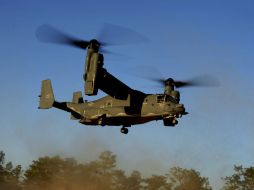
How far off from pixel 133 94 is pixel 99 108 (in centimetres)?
298

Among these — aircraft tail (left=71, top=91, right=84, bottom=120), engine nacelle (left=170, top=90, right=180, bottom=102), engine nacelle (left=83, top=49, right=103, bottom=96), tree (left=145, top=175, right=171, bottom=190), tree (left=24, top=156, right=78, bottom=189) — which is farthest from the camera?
tree (left=145, top=175, right=171, bottom=190)

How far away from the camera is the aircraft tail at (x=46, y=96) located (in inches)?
1374

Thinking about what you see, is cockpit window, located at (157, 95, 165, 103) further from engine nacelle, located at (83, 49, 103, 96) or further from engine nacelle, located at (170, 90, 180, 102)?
engine nacelle, located at (83, 49, 103, 96)

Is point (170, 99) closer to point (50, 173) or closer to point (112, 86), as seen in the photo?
point (112, 86)

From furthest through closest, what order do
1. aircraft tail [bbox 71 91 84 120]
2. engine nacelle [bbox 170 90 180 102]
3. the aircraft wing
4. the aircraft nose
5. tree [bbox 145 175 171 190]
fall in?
tree [bbox 145 175 171 190] → aircraft tail [bbox 71 91 84 120] → engine nacelle [bbox 170 90 180 102] → the aircraft nose → the aircraft wing

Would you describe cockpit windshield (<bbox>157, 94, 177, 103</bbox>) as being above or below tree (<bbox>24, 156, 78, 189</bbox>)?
below

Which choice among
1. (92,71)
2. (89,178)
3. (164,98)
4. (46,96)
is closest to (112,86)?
(92,71)

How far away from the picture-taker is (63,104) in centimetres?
3522

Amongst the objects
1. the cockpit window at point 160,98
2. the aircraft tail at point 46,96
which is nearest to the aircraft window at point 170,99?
the cockpit window at point 160,98

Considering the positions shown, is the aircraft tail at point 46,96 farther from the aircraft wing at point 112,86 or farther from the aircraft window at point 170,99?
the aircraft window at point 170,99

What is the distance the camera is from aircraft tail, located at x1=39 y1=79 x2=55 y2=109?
1374 inches

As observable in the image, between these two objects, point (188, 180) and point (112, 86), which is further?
point (188, 180)

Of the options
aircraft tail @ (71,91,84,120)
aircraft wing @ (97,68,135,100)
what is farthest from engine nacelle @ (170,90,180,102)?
aircraft tail @ (71,91,84,120)

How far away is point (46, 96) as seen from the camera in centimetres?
3556
